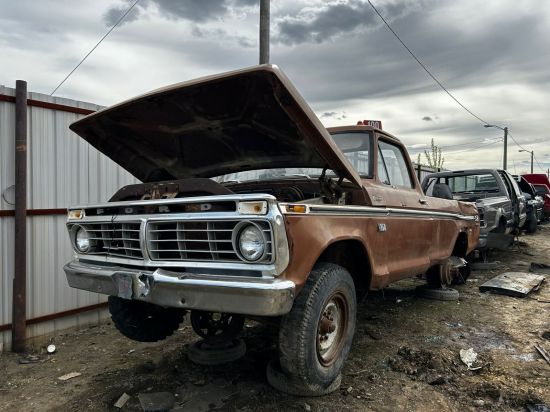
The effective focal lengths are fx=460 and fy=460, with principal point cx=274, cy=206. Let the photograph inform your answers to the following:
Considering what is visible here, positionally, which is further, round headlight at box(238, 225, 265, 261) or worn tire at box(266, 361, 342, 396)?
worn tire at box(266, 361, 342, 396)

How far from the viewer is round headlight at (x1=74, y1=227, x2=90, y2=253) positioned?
3.70m

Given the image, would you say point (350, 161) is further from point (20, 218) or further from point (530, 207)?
point (530, 207)

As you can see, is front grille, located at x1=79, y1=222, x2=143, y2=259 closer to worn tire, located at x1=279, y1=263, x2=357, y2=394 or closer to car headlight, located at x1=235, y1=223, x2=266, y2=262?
car headlight, located at x1=235, y1=223, x2=266, y2=262

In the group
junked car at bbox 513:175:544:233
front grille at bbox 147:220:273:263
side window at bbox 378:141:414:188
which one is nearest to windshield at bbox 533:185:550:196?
junked car at bbox 513:175:544:233

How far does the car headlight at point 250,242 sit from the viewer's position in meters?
2.68

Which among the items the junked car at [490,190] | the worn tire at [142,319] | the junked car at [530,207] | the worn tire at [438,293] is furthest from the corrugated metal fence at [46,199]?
the junked car at [530,207]

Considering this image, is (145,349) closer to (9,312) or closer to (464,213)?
(9,312)

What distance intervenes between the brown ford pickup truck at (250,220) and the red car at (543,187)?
1474 centimetres

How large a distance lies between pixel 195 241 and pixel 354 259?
5.04 ft

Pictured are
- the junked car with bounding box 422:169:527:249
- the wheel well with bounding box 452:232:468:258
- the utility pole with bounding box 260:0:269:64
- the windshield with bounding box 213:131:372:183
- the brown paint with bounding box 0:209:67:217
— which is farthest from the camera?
the junked car with bounding box 422:169:527:249

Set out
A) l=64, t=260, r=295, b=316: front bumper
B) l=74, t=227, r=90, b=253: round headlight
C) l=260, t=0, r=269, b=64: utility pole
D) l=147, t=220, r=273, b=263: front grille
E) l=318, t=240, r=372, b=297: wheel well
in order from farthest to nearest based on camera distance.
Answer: l=260, t=0, r=269, b=64: utility pole, l=74, t=227, r=90, b=253: round headlight, l=318, t=240, r=372, b=297: wheel well, l=147, t=220, r=273, b=263: front grille, l=64, t=260, r=295, b=316: front bumper

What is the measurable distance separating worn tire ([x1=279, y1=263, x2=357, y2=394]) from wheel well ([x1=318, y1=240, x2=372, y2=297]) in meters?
0.27

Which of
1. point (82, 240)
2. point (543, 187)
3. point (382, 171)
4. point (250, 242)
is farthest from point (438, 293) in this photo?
point (543, 187)

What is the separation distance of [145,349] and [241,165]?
208 cm
